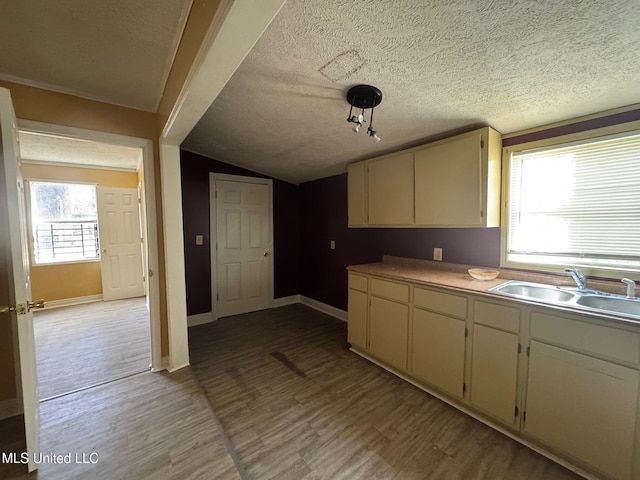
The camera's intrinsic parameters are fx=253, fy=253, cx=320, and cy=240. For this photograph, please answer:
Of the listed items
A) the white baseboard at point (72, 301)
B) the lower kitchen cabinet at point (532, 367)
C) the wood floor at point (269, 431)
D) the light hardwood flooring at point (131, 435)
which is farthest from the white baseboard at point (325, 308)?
the white baseboard at point (72, 301)

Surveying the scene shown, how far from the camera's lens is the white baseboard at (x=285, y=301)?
14.4 feet

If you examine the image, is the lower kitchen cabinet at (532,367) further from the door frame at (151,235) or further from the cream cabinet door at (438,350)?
the door frame at (151,235)

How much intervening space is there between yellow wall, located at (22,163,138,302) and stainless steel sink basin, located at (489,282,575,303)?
19.4 ft

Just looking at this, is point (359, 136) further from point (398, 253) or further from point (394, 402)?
point (394, 402)

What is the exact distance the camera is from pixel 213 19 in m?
0.95

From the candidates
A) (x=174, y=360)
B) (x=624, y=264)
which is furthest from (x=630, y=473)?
(x=174, y=360)

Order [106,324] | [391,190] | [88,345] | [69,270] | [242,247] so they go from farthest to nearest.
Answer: [69,270]
[242,247]
[106,324]
[88,345]
[391,190]

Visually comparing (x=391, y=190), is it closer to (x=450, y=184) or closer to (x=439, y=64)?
(x=450, y=184)

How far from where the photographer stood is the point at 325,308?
4.05m

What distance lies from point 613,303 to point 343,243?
104 inches

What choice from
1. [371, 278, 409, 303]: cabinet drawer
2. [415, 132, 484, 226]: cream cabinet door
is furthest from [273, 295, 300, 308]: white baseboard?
[415, 132, 484, 226]: cream cabinet door

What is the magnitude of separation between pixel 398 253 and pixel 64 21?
3091mm

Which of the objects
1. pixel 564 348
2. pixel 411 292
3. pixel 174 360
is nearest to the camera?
pixel 564 348

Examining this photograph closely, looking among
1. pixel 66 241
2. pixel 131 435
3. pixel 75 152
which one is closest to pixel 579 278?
pixel 131 435
